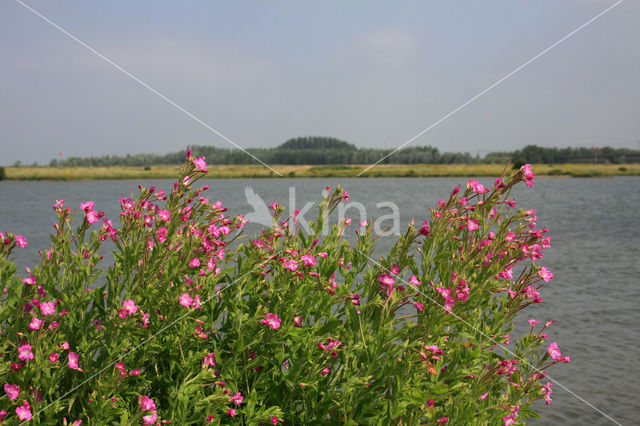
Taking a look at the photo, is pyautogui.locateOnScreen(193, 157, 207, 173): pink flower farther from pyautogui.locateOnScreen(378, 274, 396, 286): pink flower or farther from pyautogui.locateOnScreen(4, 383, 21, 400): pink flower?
pyautogui.locateOnScreen(4, 383, 21, 400): pink flower

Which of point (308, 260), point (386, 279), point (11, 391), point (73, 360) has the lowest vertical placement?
point (11, 391)

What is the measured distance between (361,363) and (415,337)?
0.39m

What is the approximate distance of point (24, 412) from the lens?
308cm

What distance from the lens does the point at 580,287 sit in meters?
12.5

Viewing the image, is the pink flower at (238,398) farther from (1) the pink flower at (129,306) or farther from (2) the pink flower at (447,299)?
(2) the pink flower at (447,299)

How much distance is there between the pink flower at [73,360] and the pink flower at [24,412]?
0.31 metres

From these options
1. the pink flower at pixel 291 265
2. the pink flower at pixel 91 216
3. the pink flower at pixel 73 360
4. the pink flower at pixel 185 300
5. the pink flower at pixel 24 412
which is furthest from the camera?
the pink flower at pixel 91 216

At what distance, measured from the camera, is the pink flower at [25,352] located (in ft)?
10.3

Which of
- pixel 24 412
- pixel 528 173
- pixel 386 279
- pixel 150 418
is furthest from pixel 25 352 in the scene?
pixel 528 173

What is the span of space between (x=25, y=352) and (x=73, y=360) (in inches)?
10.3

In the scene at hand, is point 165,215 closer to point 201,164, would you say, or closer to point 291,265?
point 201,164

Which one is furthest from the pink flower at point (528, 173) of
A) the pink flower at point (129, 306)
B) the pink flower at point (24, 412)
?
the pink flower at point (24, 412)

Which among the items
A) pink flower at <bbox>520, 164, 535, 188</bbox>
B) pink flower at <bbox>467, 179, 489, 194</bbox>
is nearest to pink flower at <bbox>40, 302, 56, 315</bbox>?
pink flower at <bbox>467, 179, 489, 194</bbox>

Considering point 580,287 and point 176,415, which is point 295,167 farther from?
point 176,415
